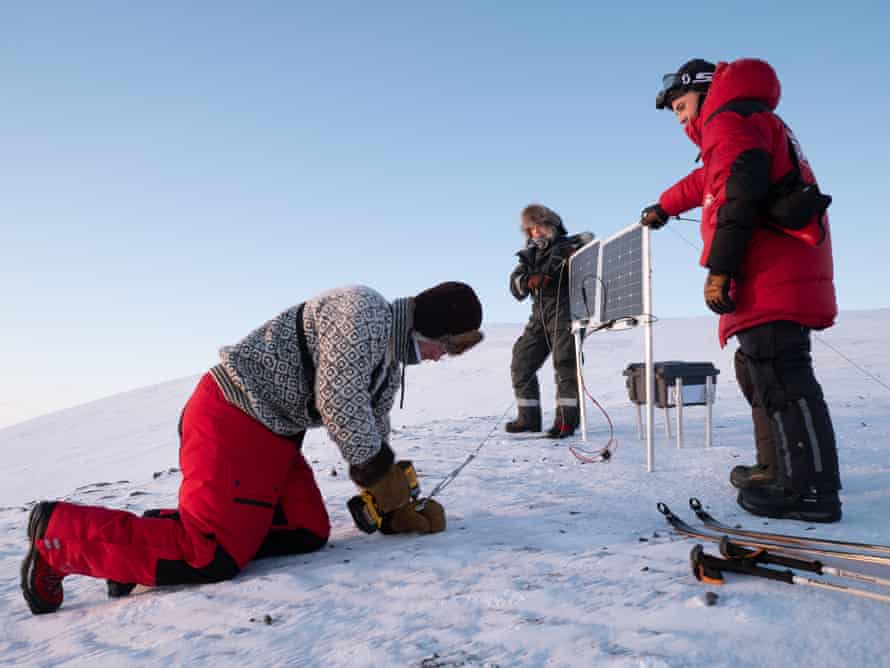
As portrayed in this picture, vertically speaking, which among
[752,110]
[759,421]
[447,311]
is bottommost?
[759,421]

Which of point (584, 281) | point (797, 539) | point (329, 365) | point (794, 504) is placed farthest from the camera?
point (584, 281)

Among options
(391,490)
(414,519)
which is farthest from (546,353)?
(391,490)

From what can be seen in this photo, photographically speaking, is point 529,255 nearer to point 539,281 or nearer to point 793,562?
point 539,281

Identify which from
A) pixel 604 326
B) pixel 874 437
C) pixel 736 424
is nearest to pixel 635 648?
pixel 604 326

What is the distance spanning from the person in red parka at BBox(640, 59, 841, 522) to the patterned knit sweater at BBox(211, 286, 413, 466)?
1405mm

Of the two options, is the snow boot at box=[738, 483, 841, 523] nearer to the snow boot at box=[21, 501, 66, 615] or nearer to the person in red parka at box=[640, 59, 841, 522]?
the person in red parka at box=[640, 59, 841, 522]

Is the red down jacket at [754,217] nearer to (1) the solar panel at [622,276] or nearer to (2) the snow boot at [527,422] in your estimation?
(1) the solar panel at [622,276]

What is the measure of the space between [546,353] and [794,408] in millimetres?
3408

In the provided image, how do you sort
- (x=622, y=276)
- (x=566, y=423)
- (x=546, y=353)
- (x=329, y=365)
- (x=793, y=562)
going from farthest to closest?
(x=546, y=353), (x=566, y=423), (x=622, y=276), (x=329, y=365), (x=793, y=562)

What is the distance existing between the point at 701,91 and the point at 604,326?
2080 millimetres

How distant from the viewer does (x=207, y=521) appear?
2107 millimetres

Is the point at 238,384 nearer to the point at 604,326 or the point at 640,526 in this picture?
the point at 640,526

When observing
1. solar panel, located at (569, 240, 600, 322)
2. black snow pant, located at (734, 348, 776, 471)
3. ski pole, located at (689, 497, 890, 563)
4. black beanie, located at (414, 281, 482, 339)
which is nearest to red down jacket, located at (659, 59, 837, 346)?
black snow pant, located at (734, 348, 776, 471)

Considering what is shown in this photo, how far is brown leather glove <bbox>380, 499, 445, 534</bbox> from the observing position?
2.54 metres
